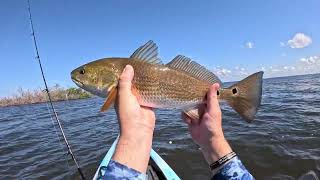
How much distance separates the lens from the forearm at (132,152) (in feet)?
6.34

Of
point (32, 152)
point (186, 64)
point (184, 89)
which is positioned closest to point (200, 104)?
point (184, 89)

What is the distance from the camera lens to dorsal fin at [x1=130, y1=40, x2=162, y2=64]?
2.92 m

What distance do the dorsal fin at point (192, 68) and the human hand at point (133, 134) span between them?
0.95m

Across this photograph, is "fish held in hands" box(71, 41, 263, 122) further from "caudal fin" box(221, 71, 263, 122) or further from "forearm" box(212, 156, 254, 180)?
"forearm" box(212, 156, 254, 180)

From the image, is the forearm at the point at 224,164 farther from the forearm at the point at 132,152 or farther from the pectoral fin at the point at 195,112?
the forearm at the point at 132,152

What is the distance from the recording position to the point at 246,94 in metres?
3.10

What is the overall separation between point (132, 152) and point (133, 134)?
0.11m

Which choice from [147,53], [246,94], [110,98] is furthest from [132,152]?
[246,94]

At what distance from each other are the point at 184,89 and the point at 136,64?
20.5 inches

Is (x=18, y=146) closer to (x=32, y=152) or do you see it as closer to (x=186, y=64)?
(x=32, y=152)

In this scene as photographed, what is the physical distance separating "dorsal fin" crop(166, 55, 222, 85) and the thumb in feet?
2.05

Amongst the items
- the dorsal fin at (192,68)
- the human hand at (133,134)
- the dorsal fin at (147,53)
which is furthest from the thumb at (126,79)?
the dorsal fin at (192,68)

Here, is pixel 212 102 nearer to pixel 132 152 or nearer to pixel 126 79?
pixel 126 79

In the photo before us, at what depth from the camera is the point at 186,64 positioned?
3143 mm
